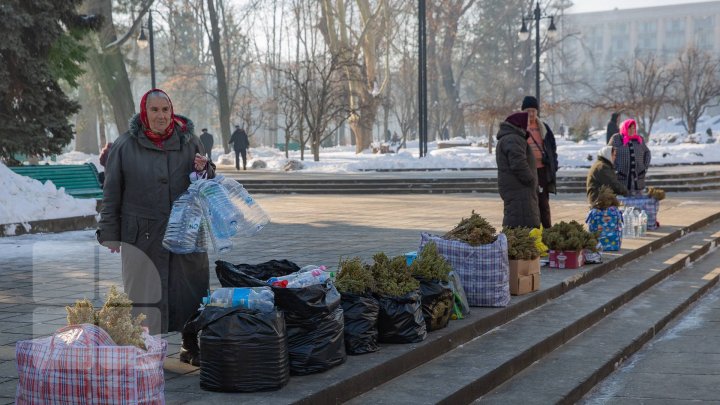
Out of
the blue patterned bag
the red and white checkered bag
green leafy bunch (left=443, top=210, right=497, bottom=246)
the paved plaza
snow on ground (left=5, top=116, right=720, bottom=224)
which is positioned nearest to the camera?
the red and white checkered bag

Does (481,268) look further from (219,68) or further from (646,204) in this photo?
(219,68)

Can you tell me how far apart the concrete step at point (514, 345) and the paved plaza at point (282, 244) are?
83 centimetres

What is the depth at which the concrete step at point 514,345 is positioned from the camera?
5.57m

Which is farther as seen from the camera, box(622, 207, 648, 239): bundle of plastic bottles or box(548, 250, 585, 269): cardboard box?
box(622, 207, 648, 239): bundle of plastic bottles

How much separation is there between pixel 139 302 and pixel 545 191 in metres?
6.10

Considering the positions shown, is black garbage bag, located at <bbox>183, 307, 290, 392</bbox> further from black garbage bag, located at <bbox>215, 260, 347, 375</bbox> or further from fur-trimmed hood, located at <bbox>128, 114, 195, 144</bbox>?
fur-trimmed hood, located at <bbox>128, 114, 195, 144</bbox>

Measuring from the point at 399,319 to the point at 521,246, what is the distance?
232 centimetres

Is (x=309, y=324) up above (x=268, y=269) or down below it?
below

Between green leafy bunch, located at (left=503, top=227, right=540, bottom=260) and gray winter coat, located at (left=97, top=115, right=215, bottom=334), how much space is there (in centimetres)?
334

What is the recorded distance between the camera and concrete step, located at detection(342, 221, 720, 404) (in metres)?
5.57

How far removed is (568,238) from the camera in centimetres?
1002

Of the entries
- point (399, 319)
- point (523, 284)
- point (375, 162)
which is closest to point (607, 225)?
point (523, 284)

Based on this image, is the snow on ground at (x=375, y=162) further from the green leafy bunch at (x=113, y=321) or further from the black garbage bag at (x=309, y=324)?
the green leafy bunch at (x=113, y=321)

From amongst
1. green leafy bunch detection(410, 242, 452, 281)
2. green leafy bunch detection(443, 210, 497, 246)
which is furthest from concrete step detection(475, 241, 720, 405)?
green leafy bunch detection(443, 210, 497, 246)
